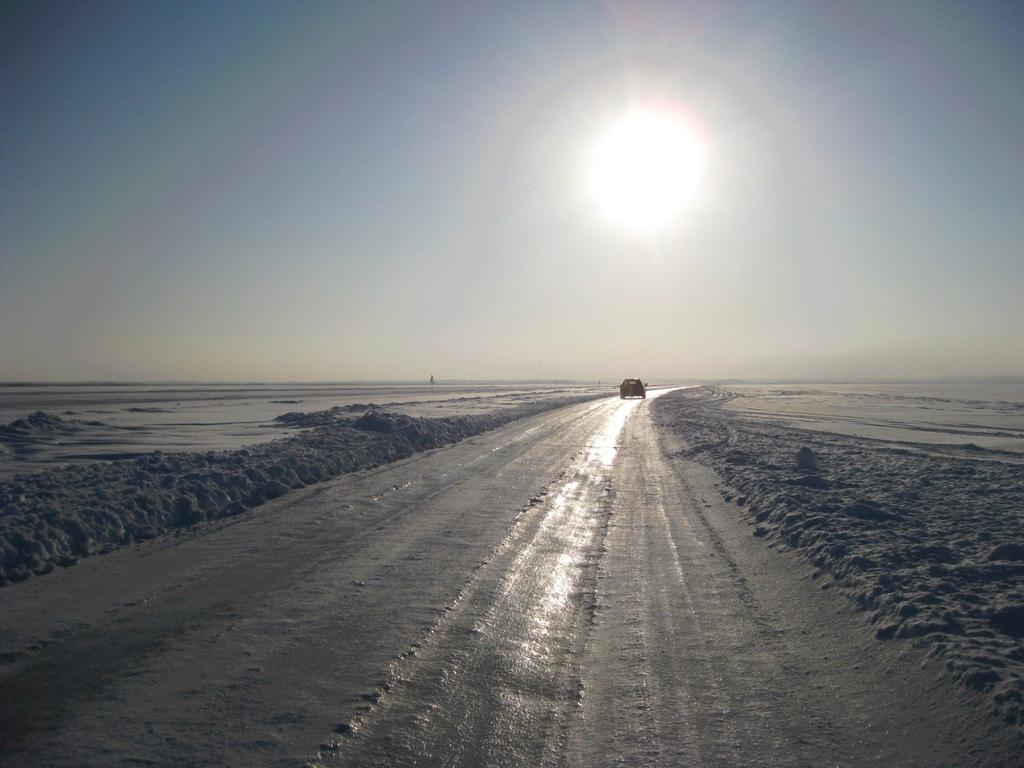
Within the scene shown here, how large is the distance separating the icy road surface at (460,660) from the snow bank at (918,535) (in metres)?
0.32

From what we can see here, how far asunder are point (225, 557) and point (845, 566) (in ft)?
22.8

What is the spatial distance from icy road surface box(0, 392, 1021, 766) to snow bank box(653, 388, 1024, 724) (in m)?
0.32

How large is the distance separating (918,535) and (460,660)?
650 centimetres

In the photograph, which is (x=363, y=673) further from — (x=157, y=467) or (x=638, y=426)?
(x=638, y=426)

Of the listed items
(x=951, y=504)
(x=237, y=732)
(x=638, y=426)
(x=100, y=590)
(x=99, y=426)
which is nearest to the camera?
(x=237, y=732)

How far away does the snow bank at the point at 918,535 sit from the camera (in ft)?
→ 15.7

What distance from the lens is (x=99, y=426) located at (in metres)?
23.5

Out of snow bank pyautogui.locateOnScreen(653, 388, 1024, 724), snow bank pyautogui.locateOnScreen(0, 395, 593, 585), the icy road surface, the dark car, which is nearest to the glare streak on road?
the icy road surface

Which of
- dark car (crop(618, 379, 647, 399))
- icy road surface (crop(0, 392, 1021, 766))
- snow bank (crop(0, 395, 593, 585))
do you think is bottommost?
icy road surface (crop(0, 392, 1021, 766))

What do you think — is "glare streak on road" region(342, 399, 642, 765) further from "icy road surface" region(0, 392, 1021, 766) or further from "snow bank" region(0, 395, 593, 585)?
"snow bank" region(0, 395, 593, 585)

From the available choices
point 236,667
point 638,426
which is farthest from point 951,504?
point 638,426

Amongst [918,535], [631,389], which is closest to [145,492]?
[918,535]

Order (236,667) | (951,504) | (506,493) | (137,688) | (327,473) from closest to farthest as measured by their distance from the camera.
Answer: (137,688), (236,667), (951,504), (506,493), (327,473)

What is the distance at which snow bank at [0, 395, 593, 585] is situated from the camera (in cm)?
732
